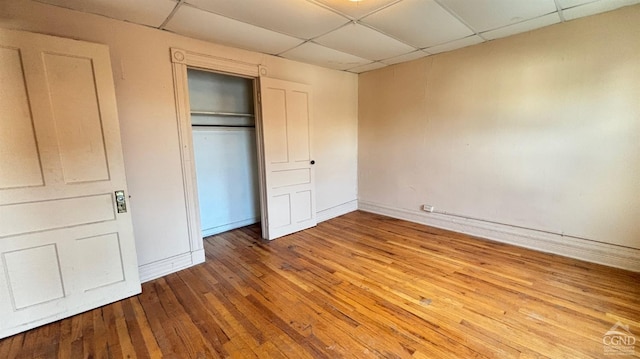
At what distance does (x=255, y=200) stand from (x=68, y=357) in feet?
9.65

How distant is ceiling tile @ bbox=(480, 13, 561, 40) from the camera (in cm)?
264

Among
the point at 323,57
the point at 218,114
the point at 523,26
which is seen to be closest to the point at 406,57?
the point at 323,57

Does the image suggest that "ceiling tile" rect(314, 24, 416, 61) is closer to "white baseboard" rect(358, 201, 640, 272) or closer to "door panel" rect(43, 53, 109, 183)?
"door panel" rect(43, 53, 109, 183)

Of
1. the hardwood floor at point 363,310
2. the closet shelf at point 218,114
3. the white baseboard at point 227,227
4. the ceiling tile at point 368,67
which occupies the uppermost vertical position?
the ceiling tile at point 368,67

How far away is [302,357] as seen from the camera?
5.55 feet

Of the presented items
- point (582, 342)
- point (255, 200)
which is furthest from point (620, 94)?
point (255, 200)

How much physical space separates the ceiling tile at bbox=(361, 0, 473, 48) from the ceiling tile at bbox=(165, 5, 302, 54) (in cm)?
102

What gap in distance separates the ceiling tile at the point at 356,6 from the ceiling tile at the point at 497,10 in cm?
53

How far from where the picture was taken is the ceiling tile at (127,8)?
205 cm

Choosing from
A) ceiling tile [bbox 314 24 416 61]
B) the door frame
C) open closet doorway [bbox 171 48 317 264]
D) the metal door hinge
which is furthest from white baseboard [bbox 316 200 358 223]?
the metal door hinge

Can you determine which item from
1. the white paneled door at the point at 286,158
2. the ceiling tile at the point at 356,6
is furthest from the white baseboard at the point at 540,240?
the ceiling tile at the point at 356,6

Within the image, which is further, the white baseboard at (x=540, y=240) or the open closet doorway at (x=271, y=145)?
the open closet doorway at (x=271, y=145)

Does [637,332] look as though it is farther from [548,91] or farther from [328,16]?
[328,16]

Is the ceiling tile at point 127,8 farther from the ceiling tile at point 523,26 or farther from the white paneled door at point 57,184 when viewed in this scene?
the ceiling tile at point 523,26
